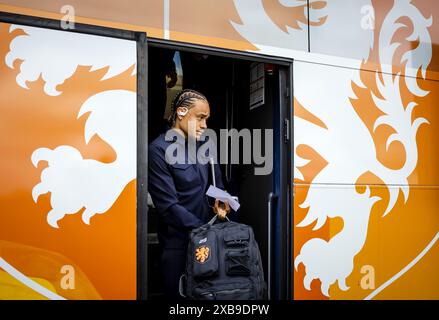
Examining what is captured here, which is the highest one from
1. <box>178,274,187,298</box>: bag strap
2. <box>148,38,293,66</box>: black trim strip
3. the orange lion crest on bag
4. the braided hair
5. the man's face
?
<box>148,38,293,66</box>: black trim strip

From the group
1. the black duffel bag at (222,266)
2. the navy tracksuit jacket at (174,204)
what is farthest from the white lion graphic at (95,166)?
the black duffel bag at (222,266)

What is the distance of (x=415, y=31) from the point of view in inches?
99.7

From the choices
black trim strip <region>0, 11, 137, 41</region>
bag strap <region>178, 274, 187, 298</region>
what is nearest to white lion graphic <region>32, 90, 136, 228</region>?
black trim strip <region>0, 11, 137, 41</region>

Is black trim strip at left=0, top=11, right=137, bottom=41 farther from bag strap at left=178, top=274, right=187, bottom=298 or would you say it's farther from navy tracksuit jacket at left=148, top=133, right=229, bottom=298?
bag strap at left=178, top=274, right=187, bottom=298

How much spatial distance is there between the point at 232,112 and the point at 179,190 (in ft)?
3.61

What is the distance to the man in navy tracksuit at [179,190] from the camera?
7.77 feet

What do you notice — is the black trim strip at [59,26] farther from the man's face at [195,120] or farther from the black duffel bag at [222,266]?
the black duffel bag at [222,266]

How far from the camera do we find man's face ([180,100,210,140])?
253 centimetres

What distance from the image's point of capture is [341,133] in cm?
230

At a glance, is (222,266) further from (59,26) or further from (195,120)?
(59,26)

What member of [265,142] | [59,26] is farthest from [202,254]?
[59,26]

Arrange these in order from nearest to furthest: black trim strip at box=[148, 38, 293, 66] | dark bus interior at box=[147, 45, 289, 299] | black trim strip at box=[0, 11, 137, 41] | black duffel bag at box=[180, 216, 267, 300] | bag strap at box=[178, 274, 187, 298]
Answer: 1. black trim strip at box=[0, 11, 137, 41]
2. black trim strip at box=[148, 38, 293, 66]
3. black duffel bag at box=[180, 216, 267, 300]
4. bag strap at box=[178, 274, 187, 298]
5. dark bus interior at box=[147, 45, 289, 299]

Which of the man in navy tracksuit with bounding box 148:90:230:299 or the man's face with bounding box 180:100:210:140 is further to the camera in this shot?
the man's face with bounding box 180:100:210:140
